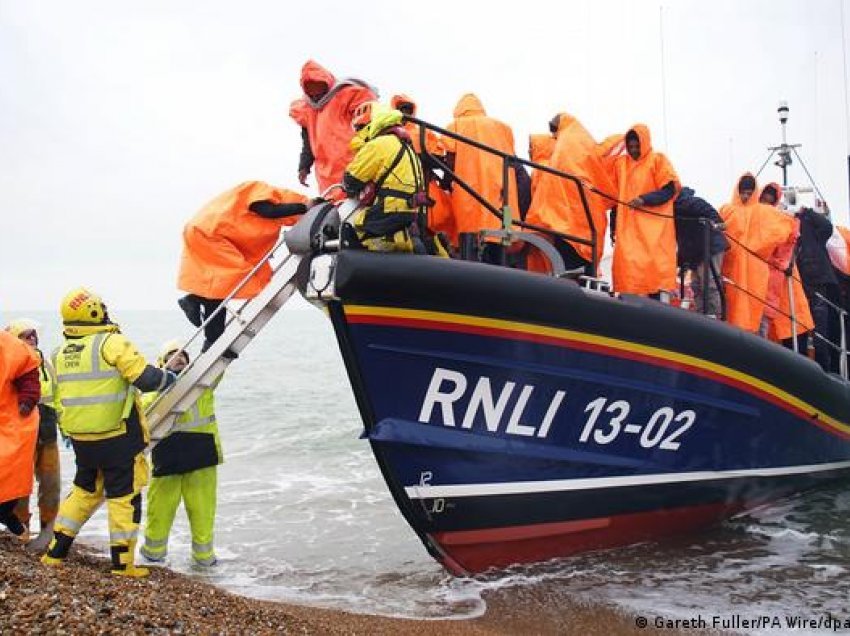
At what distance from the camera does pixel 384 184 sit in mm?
3756

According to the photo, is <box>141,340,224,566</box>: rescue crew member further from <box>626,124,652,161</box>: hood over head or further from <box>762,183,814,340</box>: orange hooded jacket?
<box>762,183,814,340</box>: orange hooded jacket

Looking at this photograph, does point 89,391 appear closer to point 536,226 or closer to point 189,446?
point 189,446

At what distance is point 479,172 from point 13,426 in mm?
2958

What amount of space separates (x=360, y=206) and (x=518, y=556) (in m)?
2.24

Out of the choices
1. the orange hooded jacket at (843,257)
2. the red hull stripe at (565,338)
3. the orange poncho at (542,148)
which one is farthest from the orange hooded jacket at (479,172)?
the orange hooded jacket at (843,257)

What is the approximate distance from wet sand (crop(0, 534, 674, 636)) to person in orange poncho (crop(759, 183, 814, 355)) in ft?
9.80

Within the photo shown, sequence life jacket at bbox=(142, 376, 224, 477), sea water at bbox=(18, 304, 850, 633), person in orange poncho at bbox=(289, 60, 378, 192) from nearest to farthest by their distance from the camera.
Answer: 1. sea water at bbox=(18, 304, 850, 633)
2. person in orange poncho at bbox=(289, 60, 378, 192)
3. life jacket at bbox=(142, 376, 224, 477)

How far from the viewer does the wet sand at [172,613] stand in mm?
2816

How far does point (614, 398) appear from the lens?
14.5ft

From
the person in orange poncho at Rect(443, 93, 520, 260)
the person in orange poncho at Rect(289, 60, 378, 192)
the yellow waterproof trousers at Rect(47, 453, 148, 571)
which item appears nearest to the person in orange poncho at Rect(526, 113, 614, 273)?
the person in orange poncho at Rect(443, 93, 520, 260)

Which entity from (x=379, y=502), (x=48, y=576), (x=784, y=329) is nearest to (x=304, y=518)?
(x=379, y=502)

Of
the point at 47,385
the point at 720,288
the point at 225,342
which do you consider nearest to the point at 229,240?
the point at 225,342

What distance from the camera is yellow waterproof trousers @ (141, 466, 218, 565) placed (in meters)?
5.02

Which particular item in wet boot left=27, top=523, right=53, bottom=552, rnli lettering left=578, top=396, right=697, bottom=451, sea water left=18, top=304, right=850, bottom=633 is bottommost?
sea water left=18, top=304, right=850, bottom=633
